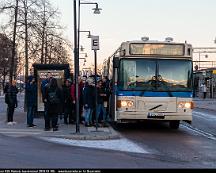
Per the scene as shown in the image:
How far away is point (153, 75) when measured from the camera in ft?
58.8

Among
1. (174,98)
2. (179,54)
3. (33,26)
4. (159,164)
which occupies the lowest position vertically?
(159,164)

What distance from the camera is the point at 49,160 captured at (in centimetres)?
1097

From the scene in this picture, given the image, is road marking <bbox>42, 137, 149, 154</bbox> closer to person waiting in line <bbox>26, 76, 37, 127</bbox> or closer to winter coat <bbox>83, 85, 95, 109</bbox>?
person waiting in line <bbox>26, 76, 37, 127</bbox>

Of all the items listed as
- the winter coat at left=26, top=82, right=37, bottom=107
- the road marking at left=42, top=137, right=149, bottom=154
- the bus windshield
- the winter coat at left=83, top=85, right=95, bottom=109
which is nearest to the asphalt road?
the road marking at left=42, top=137, right=149, bottom=154

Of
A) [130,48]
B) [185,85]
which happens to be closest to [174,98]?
[185,85]

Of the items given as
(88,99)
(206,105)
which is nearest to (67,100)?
(88,99)

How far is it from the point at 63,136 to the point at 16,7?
36.4 feet

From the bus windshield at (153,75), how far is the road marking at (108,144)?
2.72 meters

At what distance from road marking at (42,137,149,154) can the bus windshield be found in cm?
272

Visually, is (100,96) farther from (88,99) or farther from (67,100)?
(67,100)

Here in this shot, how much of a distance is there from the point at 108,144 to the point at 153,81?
167 inches

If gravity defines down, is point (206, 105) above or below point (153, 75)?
below

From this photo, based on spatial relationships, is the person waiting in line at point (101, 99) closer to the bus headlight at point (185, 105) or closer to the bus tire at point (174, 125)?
the bus tire at point (174, 125)

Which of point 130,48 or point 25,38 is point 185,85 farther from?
point 25,38
